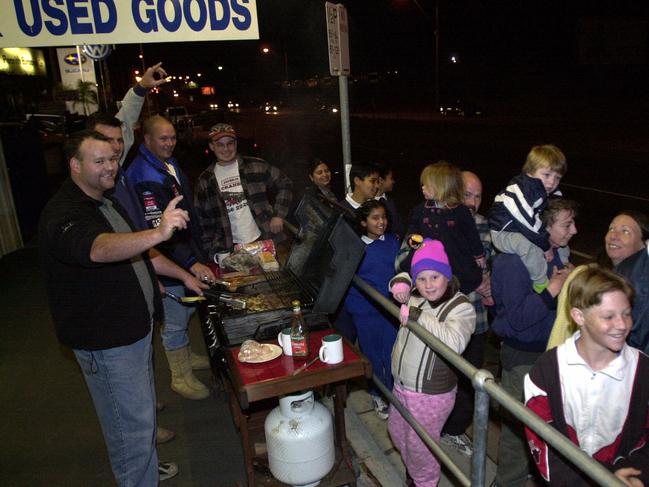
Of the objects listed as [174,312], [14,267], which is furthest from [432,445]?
[14,267]

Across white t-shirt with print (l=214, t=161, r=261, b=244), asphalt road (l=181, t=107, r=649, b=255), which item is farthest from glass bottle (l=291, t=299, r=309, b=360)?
asphalt road (l=181, t=107, r=649, b=255)

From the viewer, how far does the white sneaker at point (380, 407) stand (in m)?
4.22

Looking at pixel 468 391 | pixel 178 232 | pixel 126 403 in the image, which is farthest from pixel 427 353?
pixel 178 232

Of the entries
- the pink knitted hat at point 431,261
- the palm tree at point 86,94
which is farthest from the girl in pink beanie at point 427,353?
the palm tree at point 86,94

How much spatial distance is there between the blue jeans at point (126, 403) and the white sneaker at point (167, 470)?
44cm

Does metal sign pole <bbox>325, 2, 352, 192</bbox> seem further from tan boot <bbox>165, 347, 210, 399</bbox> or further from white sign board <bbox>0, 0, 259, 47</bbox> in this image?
tan boot <bbox>165, 347, 210, 399</bbox>

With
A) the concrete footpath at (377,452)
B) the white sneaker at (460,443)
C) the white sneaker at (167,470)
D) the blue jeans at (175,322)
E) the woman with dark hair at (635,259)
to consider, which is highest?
the woman with dark hair at (635,259)

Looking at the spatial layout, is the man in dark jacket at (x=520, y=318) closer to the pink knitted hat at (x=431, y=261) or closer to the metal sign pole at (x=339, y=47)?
the pink knitted hat at (x=431, y=261)

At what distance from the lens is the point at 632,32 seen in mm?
39438

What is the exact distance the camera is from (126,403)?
307 centimetres

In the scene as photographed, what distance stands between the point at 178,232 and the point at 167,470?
175 cm

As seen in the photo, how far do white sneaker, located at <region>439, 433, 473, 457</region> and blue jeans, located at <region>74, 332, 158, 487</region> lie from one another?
2027mm

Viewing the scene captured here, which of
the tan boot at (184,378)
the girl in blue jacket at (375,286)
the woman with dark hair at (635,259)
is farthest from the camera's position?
the tan boot at (184,378)

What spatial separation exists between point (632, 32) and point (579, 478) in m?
46.2
